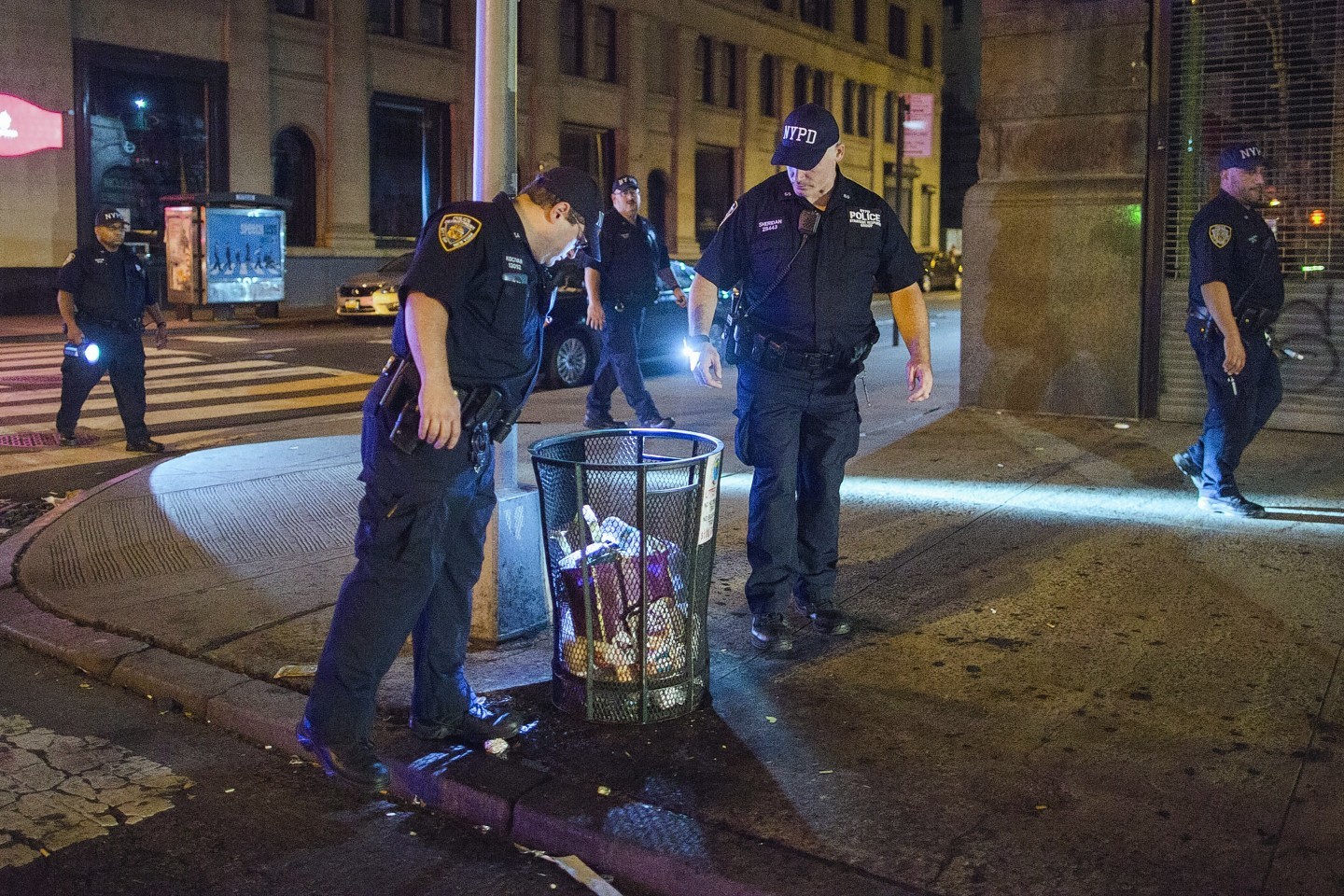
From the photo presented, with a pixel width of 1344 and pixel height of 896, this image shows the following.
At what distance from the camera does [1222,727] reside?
13.9 feet

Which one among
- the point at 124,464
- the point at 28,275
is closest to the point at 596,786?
the point at 124,464

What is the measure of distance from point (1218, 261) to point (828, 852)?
14.7ft

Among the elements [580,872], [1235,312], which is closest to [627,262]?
[1235,312]

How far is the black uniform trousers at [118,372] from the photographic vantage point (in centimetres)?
984

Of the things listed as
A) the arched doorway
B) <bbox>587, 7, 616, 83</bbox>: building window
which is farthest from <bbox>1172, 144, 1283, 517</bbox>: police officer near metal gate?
<bbox>587, 7, 616, 83</bbox>: building window

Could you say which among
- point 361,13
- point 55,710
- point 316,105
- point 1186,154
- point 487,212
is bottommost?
point 55,710

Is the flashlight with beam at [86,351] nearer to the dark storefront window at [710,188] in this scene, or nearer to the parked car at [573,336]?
the parked car at [573,336]

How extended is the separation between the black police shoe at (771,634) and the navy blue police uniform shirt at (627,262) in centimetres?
483

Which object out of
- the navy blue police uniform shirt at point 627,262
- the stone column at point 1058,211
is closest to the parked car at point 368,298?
the navy blue police uniform shirt at point 627,262

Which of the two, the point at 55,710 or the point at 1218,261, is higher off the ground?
the point at 1218,261

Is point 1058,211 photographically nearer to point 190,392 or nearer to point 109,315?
point 109,315

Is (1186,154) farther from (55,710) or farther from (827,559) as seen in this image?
(55,710)

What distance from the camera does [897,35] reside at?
177 ft

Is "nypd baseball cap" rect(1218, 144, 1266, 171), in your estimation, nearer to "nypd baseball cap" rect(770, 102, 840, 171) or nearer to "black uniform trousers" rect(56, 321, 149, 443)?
"nypd baseball cap" rect(770, 102, 840, 171)
